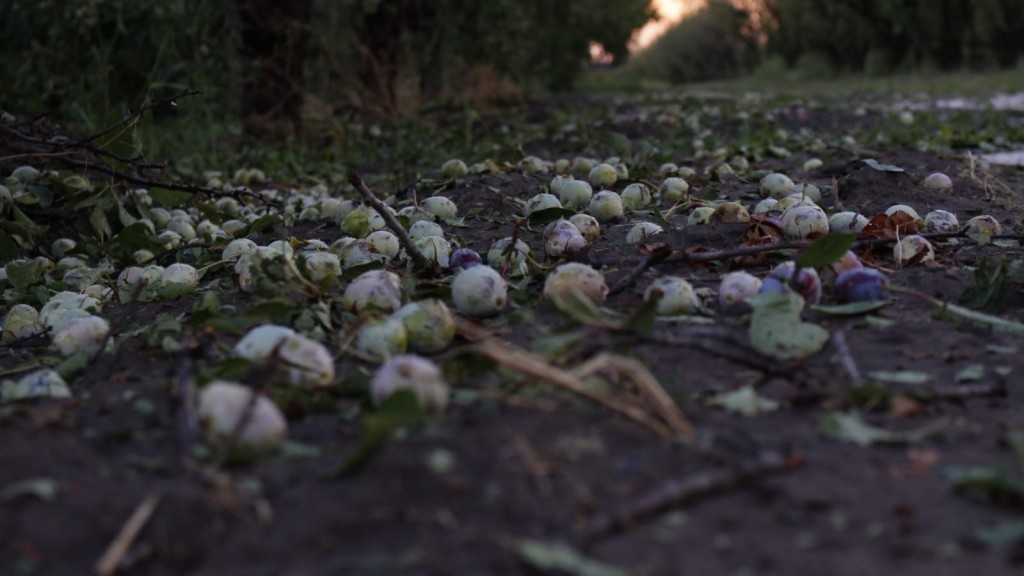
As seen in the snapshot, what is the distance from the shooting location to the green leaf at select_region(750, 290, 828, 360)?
6.62 ft

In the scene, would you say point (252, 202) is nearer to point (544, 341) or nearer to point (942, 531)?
point (544, 341)

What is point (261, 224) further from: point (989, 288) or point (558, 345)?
point (989, 288)

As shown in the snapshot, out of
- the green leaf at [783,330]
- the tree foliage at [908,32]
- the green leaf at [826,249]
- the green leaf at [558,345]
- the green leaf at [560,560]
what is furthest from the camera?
the tree foliage at [908,32]

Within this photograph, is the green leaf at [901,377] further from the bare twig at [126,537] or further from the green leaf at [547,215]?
the green leaf at [547,215]

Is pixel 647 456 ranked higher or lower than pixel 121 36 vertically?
lower

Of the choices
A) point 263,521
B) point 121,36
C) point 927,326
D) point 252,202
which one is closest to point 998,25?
point 121,36

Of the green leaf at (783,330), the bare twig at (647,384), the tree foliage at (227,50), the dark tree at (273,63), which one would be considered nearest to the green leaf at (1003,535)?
the bare twig at (647,384)

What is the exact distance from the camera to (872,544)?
51.3 inches

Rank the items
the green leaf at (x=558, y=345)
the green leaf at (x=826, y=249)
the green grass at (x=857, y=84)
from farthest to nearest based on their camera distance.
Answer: the green grass at (x=857, y=84) < the green leaf at (x=826, y=249) < the green leaf at (x=558, y=345)

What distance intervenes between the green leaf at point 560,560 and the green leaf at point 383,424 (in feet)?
0.91

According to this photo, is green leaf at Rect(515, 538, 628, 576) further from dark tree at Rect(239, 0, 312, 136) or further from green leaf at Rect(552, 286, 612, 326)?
dark tree at Rect(239, 0, 312, 136)

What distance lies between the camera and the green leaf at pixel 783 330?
2.02 meters

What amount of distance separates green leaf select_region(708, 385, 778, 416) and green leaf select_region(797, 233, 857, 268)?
1.95 ft

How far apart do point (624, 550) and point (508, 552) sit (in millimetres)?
146
